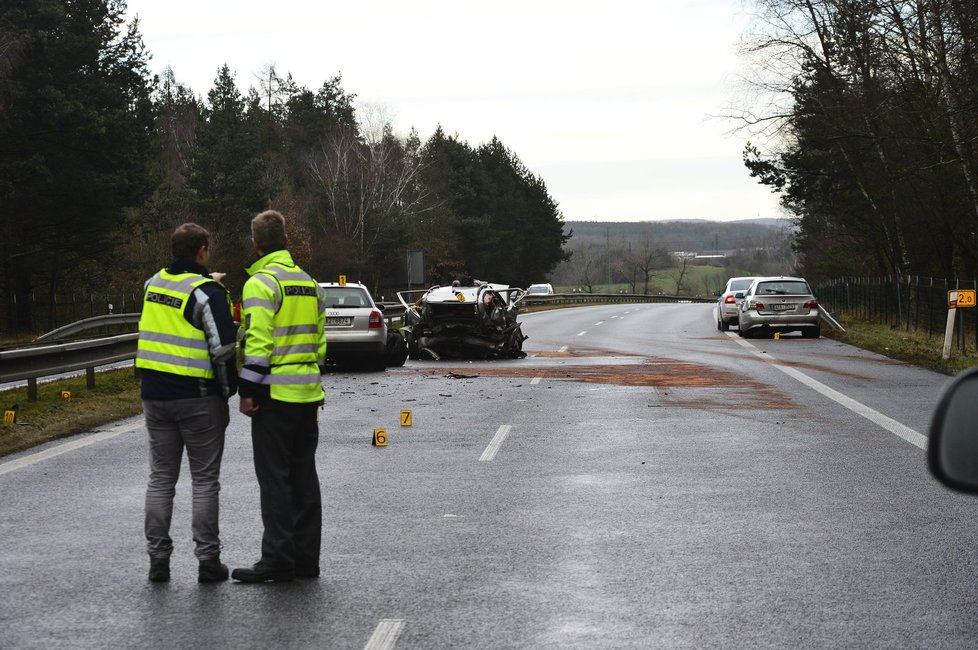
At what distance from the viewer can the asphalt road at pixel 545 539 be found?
5.52 m

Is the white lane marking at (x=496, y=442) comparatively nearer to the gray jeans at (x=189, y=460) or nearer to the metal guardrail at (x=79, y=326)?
the gray jeans at (x=189, y=460)

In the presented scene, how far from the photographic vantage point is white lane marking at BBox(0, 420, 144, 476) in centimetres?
1064

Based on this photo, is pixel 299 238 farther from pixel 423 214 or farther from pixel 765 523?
pixel 765 523

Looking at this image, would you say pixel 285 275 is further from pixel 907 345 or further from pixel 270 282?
pixel 907 345

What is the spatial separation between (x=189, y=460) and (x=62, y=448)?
5.74 meters

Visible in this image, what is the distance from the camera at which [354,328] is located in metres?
21.8

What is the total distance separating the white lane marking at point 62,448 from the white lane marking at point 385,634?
5772 millimetres

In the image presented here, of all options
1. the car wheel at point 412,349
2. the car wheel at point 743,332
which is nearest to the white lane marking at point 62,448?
the car wheel at point 412,349

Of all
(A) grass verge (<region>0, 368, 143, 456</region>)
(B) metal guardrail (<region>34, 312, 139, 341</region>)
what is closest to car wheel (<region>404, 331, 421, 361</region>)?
(A) grass verge (<region>0, 368, 143, 456</region>)

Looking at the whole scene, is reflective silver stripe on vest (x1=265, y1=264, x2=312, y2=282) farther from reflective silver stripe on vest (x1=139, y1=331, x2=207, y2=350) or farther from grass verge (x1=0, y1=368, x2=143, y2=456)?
grass verge (x1=0, y1=368, x2=143, y2=456)

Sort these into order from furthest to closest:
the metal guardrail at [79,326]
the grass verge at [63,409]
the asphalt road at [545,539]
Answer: the metal guardrail at [79,326] < the grass verge at [63,409] < the asphalt road at [545,539]

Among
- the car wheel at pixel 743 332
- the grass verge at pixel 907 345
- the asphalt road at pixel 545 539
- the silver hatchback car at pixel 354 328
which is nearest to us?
the asphalt road at pixel 545 539

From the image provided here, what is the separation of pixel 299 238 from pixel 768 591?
66199mm

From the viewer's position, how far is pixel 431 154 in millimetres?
94812
